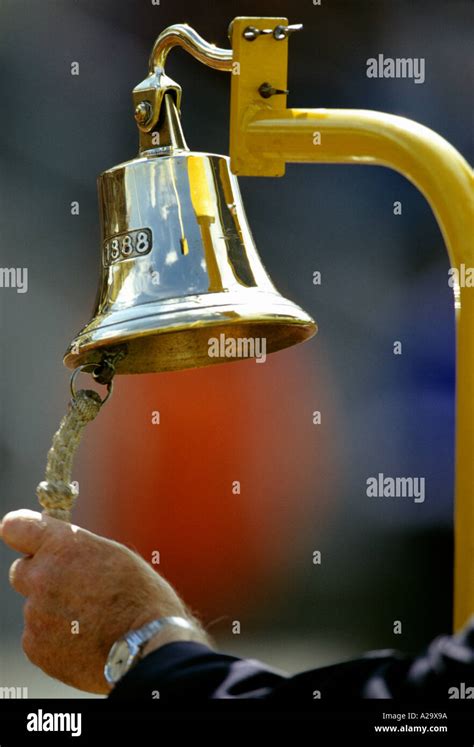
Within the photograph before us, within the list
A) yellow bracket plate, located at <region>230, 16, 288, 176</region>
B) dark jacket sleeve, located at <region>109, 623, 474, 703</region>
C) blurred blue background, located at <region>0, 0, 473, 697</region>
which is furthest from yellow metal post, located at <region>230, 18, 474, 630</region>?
blurred blue background, located at <region>0, 0, 473, 697</region>

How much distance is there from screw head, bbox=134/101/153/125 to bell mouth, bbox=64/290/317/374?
21 cm

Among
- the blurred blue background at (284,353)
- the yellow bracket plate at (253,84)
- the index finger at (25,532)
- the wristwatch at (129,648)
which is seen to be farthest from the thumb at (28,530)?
the blurred blue background at (284,353)

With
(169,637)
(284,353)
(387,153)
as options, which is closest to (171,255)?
(387,153)

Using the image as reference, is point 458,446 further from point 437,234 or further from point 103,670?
point 437,234

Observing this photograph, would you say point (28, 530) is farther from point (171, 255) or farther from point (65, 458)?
point (171, 255)

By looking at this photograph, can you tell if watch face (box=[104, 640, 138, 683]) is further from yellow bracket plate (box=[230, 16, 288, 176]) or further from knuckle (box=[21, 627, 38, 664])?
yellow bracket plate (box=[230, 16, 288, 176])

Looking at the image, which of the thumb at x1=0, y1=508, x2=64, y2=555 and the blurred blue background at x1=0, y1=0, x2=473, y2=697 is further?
the blurred blue background at x1=0, y1=0, x2=473, y2=697

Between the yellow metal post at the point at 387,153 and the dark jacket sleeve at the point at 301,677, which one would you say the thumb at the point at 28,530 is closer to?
the dark jacket sleeve at the point at 301,677

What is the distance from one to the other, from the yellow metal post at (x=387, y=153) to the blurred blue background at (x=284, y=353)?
2241 mm

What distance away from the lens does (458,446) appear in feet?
4.15

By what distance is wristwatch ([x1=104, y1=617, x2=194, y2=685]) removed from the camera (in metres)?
1.34

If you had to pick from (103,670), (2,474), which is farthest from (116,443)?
(103,670)

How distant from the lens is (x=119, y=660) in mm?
1356

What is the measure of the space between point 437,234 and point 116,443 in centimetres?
107
